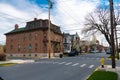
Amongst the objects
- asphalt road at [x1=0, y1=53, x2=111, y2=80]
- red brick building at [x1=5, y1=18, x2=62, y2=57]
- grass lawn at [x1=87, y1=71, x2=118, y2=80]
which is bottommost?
asphalt road at [x1=0, y1=53, x2=111, y2=80]

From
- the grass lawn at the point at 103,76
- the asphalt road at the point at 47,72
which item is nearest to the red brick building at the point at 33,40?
the asphalt road at the point at 47,72

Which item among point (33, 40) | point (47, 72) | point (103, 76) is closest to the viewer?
point (103, 76)

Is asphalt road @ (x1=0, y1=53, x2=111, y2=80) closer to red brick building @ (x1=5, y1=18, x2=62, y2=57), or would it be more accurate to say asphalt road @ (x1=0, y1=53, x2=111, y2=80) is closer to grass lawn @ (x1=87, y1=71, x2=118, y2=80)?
grass lawn @ (x1=87, y1=71, x2=118, y2=80)

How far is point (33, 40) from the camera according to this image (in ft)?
189

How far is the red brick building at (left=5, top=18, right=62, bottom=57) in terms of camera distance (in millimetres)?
55469

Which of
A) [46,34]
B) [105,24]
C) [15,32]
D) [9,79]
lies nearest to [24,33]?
[15,32]

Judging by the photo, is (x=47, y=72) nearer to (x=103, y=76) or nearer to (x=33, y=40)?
(x=103, y=76)

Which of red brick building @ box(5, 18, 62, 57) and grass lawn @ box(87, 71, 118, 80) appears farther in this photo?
red brick building @ box(5, 18, 62, 57)

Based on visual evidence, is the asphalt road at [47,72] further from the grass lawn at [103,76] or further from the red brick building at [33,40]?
the red brick building at [33,40]

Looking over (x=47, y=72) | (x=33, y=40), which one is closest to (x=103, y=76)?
→ (x=47, y=72)

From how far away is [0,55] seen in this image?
35906 mm

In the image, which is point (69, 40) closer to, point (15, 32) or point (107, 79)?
point (15, 32)

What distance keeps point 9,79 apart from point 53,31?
45.5 metres

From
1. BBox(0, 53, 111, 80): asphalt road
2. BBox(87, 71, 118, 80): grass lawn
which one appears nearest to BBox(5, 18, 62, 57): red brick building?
BBox(0, 53, 111, 80): asphalt road
